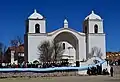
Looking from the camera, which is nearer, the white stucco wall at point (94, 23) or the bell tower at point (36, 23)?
the bell tower at point (36, 23)

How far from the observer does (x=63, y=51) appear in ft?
341

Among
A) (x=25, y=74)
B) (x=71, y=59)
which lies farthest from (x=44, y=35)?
(x=25, y=74)

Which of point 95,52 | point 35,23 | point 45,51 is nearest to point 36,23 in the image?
point 35,23

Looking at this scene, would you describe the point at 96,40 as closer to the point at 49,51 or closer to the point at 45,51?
the point at 49,51

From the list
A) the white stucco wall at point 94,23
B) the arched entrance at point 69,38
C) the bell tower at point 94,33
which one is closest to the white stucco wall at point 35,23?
the arched entrance at point 69,38

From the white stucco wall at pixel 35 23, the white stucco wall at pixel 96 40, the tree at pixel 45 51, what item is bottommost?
the tree at pixel 45 51

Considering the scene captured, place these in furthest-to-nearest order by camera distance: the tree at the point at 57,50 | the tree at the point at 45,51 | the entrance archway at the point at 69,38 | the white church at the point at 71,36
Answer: the entrance archway at the point at 69,38 < the white church at the point at 71,36 < the tree at the point at 57,50 < the tree at the point at 45,51

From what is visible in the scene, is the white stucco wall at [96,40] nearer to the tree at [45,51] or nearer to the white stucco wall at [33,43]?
the tree at [45,51]

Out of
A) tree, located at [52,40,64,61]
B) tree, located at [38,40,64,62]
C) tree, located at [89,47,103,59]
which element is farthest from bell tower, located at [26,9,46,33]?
tree, located at [89,47,103,59]

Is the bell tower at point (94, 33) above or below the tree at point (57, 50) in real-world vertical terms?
above

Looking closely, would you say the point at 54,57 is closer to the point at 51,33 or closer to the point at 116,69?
the point at 51,33

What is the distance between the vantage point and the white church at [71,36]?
99375mm

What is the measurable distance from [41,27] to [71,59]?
12.9 meters

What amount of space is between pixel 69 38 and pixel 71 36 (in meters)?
0.77
